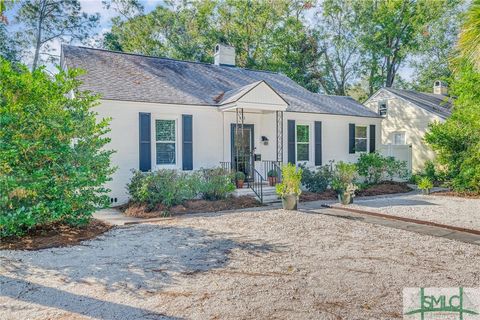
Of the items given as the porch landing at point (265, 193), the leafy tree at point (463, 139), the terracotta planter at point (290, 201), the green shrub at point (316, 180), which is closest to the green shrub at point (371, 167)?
the leafy tree at point (463, 139)

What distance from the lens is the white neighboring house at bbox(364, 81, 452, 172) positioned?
696 inches

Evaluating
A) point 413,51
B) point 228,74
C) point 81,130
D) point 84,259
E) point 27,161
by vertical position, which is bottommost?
point 84,259

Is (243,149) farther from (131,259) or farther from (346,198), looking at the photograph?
(131,259)

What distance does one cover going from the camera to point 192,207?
29.3 feet

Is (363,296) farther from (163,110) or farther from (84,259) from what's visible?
(163,110)

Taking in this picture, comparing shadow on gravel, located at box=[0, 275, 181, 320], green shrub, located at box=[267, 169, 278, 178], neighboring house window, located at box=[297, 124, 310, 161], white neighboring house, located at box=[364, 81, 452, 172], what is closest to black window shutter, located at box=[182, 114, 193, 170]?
green shrub, located at box=[267, 169, 278, 178]

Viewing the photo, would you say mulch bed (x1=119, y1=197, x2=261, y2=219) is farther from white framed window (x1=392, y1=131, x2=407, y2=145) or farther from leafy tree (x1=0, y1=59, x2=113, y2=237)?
white framed window (x1=392, y1=131, x2=407, y2=145)

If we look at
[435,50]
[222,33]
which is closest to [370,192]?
[222,33]

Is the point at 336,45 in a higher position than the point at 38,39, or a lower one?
higher

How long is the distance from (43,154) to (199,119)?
17.9ft

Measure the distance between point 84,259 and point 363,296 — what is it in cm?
384

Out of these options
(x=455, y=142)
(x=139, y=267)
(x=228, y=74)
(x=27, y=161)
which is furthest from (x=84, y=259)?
(x=455, y=142)

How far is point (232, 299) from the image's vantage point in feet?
11.1

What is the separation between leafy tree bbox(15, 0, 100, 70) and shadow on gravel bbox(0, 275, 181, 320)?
23510 millimetres
